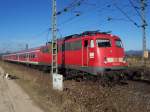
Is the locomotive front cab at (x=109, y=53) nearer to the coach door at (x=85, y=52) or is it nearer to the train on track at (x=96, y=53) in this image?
the train on track at (x=96, y=53)

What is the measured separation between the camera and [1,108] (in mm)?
11758

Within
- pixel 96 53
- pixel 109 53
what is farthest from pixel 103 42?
pixel 96 53

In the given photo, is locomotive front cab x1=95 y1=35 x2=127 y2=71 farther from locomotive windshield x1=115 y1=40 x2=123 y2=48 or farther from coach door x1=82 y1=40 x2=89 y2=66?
coach door x1=82 y1=40 x2=89 y2=66

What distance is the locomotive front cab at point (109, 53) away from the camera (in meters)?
18.3

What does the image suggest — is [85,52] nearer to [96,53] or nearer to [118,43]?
[96,53]

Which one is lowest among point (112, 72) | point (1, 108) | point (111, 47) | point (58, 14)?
point (1, 108)

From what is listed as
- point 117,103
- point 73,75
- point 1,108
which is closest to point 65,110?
point 117,103

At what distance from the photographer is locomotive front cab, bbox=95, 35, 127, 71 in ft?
60.2

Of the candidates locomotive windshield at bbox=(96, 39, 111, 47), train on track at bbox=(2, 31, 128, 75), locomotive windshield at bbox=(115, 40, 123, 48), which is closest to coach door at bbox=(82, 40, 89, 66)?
train on track at bbox=(2, 31, 128, 75)

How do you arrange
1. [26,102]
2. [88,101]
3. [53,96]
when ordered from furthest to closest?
[53,96] → [26,102] → [88,101]

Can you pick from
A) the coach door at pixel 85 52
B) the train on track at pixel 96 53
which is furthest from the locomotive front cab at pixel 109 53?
the coach door at pixel 85 52

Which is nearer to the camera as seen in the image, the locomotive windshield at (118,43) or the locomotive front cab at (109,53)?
the locomotive front cab at (109,53)

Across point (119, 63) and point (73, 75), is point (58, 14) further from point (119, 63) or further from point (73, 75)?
point (119, 63)

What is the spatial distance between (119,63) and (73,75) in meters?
4.28
